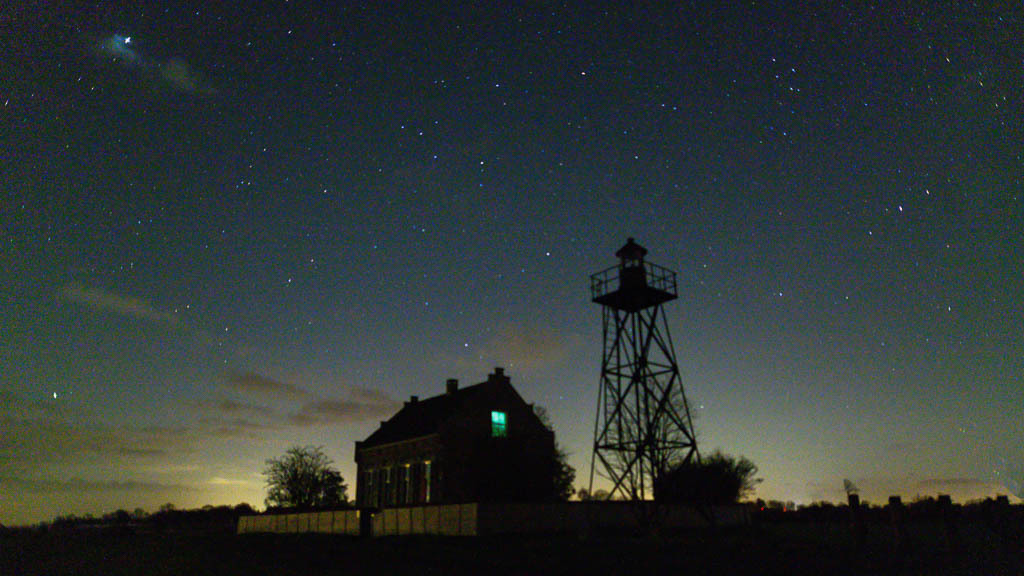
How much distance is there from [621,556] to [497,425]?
2701 centimetres

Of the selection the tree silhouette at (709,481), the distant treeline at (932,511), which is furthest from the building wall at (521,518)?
the distant treeline at (932,511)

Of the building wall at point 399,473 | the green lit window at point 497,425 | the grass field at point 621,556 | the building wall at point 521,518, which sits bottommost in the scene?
the grass field at point 621,556

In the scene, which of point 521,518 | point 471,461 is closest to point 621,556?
point 521,518

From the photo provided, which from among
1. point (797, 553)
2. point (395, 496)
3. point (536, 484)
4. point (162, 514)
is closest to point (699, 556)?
point (797, 553)

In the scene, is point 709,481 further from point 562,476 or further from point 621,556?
point 621,556

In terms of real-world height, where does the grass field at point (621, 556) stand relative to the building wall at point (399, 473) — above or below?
below

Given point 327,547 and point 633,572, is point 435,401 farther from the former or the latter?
point 633,572

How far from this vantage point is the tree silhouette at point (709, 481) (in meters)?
36.8

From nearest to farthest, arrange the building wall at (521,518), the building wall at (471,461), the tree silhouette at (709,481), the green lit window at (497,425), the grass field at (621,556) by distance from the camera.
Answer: the grass field at (621,556), the building wall at (521,518), the tree silhouette at (709,481), the building wall at (471,461), the green lit window at (497,425)

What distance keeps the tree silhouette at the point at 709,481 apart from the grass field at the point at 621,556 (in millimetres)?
3301

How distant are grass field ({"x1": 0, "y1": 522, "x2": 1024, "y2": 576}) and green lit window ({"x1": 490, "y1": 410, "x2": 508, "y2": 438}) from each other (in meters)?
17.3

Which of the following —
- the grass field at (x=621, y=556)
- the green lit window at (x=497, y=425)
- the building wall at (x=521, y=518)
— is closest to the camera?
the grass field at (x=621, y=556)

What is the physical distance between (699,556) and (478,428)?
27.1 m

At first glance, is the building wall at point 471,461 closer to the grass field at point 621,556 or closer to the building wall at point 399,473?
the building wall at point 399,473
